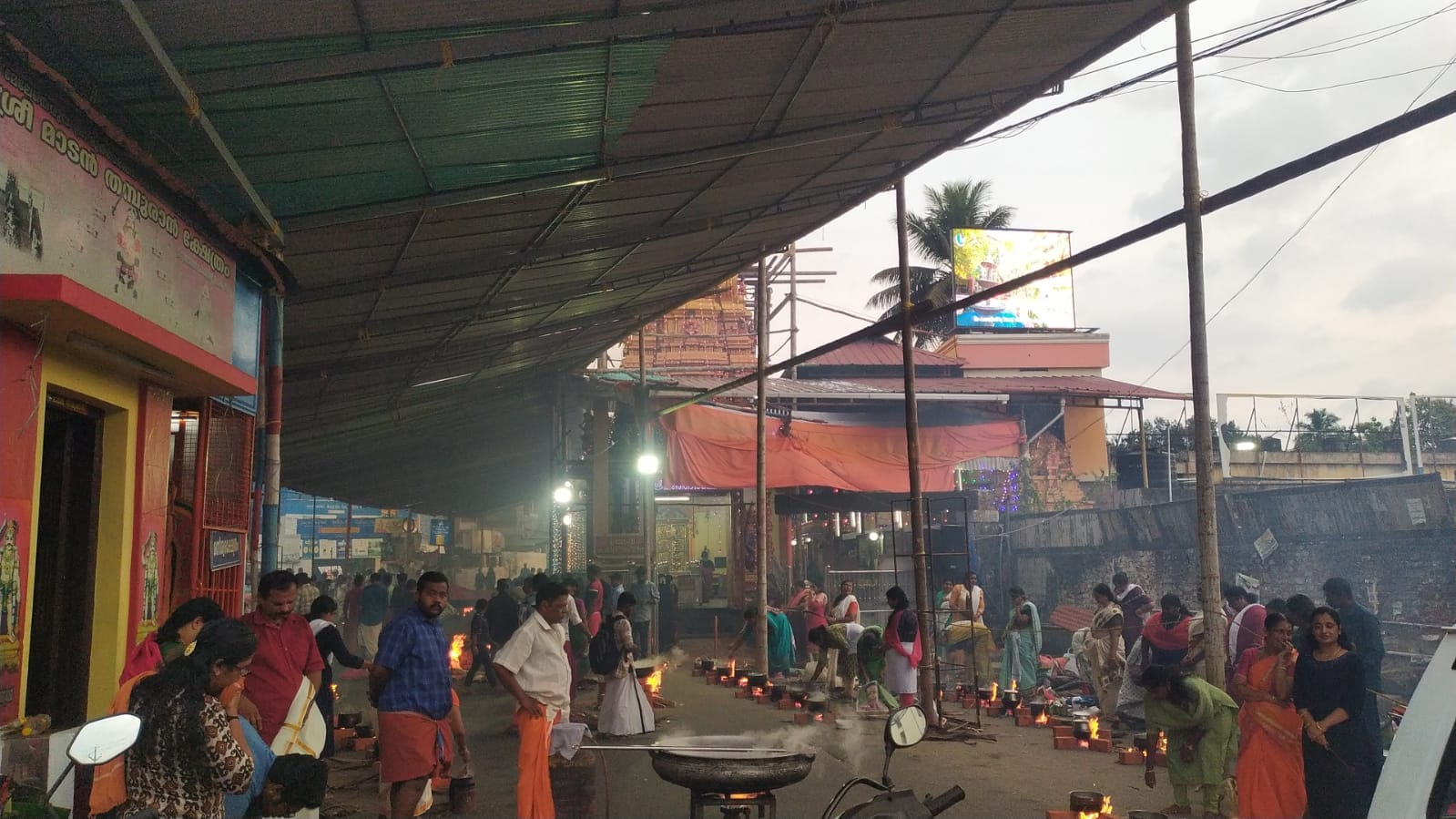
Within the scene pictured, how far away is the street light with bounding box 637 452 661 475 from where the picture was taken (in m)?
20.1

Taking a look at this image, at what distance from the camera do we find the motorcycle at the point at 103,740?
9.60 feet

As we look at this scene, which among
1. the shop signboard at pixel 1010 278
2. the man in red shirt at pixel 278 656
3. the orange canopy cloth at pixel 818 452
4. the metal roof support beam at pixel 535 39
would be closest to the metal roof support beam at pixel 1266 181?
the metal roof support beam at pixel 535 39

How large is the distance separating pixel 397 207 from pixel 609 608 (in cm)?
1158

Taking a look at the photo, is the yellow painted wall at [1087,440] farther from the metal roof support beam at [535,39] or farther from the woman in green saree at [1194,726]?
the metal roof support beam at [535,39]

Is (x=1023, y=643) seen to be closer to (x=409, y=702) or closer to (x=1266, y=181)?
(x=1266, y=181)

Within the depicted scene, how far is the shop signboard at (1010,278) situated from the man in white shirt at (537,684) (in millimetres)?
27632

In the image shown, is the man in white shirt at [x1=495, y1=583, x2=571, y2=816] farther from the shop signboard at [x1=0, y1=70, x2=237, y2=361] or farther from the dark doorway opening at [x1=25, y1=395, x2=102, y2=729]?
the shop signboard at [x1=0, y1=70, x2=237, y2=361]

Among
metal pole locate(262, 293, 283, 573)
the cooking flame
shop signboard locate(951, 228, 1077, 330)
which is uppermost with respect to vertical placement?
shop signboard locate(951, 228, 1077, 330)

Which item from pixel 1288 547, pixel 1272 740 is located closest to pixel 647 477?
pixel 1288 547

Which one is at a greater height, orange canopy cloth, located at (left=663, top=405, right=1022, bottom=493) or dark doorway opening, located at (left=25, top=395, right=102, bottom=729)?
orange canopy cloth, located at (left=663, top=405, right=1022, bottom=493)

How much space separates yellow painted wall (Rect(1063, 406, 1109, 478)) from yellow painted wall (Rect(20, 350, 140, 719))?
958 inches

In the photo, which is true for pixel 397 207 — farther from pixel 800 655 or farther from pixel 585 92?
pixel 800 655

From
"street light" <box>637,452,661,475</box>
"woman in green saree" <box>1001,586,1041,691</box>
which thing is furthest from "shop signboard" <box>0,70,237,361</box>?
"street light" <box>637,452,661,475</box>

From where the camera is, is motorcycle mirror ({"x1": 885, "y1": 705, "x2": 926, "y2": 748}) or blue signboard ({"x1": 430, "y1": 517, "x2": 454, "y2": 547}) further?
blue signboard ({"x1": 430, "y1": 517, "x2": 454, "y2": 547})
